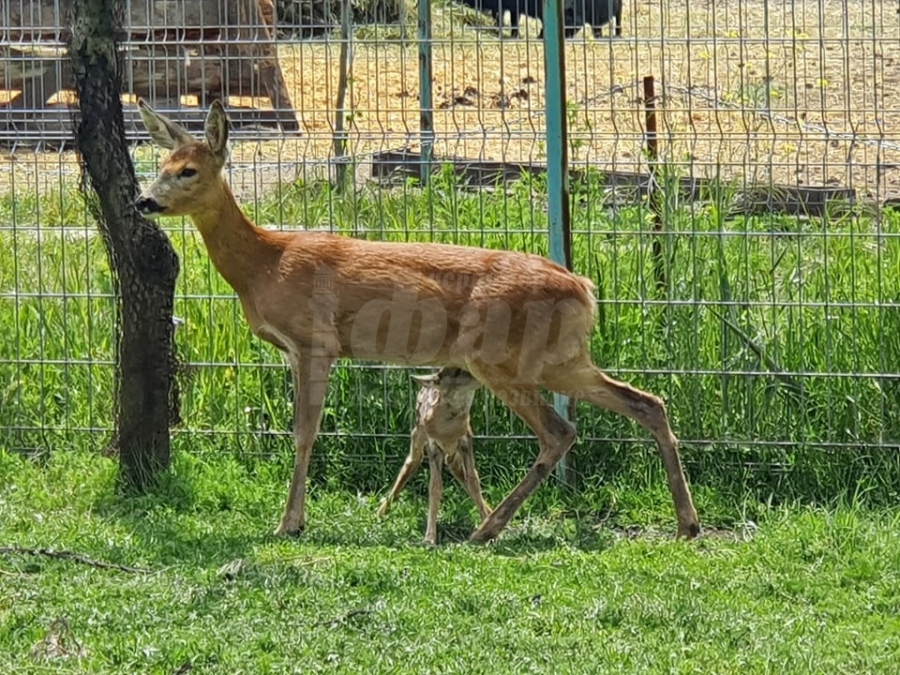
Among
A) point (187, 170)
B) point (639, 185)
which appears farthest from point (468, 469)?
point (187, 170)

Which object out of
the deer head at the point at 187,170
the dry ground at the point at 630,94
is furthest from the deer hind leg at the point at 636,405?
the deer head at the point at 187,170

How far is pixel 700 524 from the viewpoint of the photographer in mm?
7867

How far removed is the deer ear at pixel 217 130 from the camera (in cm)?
762

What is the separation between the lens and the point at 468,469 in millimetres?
7930

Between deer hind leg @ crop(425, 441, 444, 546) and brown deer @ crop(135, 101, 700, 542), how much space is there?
23 cm

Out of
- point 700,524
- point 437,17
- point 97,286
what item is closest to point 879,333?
point 700,524

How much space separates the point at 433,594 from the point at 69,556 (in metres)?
1.62

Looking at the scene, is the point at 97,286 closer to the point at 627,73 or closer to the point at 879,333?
the point at 879,333

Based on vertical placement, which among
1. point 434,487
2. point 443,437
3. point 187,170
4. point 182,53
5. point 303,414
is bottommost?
point 434,487

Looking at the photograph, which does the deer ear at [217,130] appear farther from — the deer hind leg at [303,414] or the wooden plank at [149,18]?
the deer hind leg at [303,414]

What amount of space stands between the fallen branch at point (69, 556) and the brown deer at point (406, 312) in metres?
1.02

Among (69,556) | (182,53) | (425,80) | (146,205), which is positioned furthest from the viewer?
(182,53)

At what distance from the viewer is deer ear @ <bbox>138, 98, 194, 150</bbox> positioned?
308 inches

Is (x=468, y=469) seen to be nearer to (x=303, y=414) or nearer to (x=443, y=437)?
(x=443, y=437)
